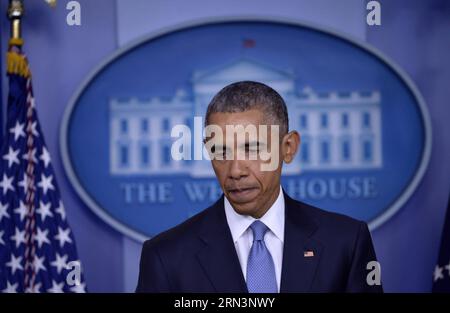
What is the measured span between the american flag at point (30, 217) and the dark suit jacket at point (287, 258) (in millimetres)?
480

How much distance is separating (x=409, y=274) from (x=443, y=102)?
479mm

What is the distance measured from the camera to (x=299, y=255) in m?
1.32

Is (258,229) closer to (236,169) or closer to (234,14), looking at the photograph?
(236,169)

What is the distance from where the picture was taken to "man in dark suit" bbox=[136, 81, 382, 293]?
1317 millimetres

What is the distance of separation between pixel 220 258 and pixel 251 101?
328 millimetres

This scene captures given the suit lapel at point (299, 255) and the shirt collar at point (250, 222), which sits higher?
the shirt collar at point (250, 222)

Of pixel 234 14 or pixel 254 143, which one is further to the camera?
pixel 234 14

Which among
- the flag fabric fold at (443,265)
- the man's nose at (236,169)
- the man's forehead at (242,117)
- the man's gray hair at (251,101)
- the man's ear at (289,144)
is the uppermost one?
the man's gray hair at (251,101)

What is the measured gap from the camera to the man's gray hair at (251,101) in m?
1.30

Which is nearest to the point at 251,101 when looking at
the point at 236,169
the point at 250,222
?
the point at 236,169

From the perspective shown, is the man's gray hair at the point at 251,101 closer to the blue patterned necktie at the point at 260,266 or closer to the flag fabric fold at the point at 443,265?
the blue patterned necktie at the point at 260,266

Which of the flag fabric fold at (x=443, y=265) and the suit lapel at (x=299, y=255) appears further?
the flag fabric fold at (x=443, y=265)

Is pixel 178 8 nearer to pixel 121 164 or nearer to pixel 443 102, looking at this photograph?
pixel 121 164

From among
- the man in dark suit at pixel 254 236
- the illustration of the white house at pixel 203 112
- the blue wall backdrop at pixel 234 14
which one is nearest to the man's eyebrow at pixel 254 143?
the man in dark suit at pixel 254 236
